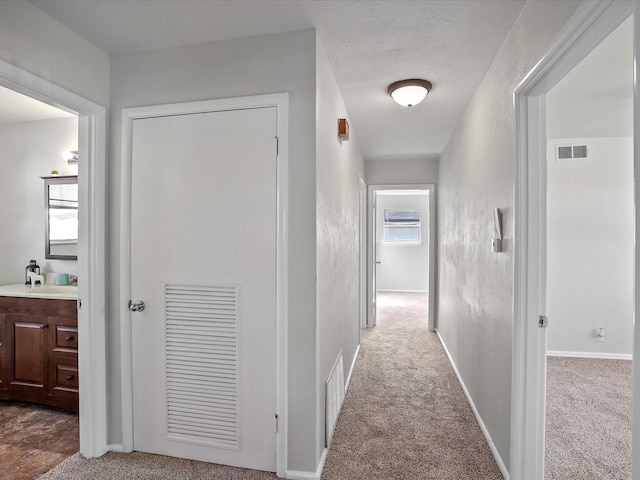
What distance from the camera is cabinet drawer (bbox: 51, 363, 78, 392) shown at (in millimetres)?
2506

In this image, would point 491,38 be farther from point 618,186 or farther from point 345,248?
point 618,186

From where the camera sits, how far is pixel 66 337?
2.50m

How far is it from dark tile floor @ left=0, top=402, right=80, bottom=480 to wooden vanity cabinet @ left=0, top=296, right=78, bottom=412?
3.1 inches

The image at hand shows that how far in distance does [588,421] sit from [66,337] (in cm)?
369

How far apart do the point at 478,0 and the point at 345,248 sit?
1825 millimetres

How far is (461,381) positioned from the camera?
3078mm

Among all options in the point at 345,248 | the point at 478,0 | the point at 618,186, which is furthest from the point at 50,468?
the point at 618,186

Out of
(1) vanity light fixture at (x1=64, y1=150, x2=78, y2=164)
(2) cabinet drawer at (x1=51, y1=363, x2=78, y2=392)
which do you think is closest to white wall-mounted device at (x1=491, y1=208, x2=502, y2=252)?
(2) cabinet drawer at (x1=51, y1=363, x2=78, y2=392)

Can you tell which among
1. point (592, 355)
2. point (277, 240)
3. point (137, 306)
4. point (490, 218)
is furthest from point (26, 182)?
point (592, 355)

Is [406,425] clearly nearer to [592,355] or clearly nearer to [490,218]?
[490,218]

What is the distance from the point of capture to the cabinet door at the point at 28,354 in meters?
2.56

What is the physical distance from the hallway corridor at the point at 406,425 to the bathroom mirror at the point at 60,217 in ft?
9.07

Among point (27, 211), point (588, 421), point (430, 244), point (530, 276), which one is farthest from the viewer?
point (430, 244)

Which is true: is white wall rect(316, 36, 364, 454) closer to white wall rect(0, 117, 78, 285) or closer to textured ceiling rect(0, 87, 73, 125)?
textured ceiling rect(0, 87, 73, 125)
